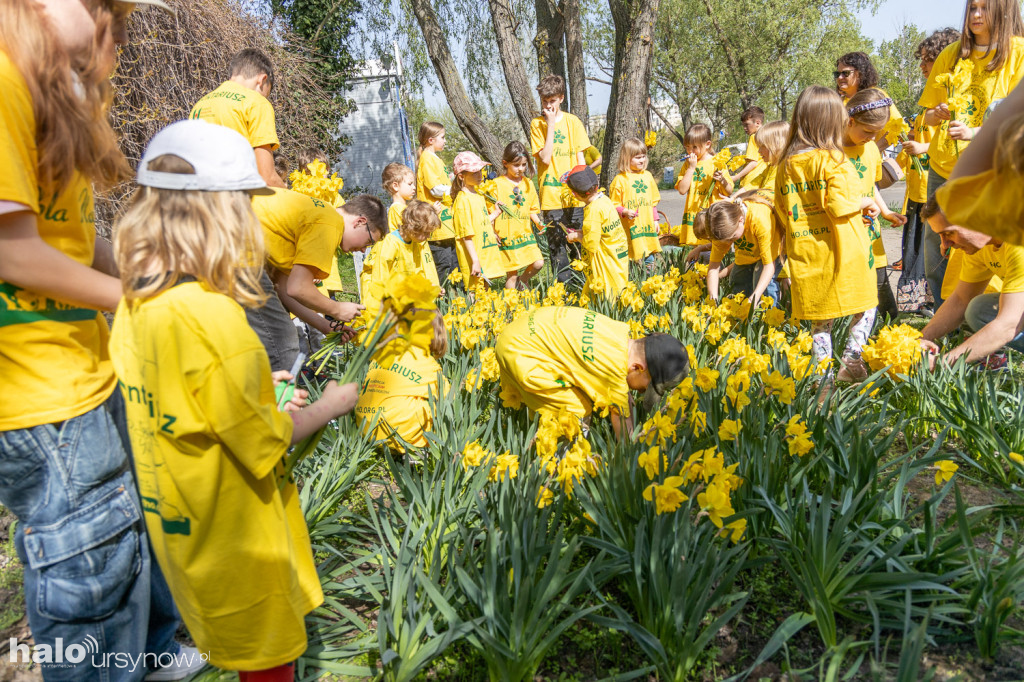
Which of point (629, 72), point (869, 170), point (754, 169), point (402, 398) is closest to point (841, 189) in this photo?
point (869, 170)

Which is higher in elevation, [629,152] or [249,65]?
[249,65]

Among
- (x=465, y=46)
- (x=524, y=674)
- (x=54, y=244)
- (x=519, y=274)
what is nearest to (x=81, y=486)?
(x=54, y=244)

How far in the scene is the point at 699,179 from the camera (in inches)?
244

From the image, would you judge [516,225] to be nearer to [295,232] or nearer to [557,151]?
[557,151]

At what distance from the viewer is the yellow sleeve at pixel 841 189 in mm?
3439

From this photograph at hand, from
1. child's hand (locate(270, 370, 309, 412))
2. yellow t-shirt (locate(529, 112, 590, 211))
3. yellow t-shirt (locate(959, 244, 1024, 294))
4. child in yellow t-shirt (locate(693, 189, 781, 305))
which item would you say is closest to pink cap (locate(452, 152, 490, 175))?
yellow t-shirt (locate(529, 112, 590, 211))

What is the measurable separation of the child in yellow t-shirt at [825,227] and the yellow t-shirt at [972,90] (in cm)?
115

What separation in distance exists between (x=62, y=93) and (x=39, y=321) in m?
0.50

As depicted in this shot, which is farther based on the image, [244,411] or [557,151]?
[557,151]

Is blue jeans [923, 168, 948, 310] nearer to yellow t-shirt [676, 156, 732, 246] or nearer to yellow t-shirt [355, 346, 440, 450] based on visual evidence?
yellow t-shirt [676, 156, 732, 246]

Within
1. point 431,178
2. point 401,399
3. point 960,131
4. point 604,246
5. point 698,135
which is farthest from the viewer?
point 431,178

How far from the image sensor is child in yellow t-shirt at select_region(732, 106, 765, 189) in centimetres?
586

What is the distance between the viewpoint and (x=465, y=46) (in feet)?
52.5

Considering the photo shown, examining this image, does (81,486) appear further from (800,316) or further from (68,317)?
(800,316)
